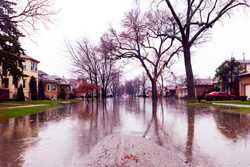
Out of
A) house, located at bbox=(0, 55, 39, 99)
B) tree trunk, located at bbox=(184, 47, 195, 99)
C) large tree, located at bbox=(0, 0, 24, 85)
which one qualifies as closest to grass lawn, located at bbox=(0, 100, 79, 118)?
large tree, located at bbox=(0, 0, 24, 85)

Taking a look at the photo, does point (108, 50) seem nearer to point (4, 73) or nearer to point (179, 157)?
point (4, 73)

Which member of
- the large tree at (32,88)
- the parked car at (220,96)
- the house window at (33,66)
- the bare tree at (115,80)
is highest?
the house window at (33,66)

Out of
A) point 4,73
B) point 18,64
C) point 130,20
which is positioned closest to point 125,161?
point 4,73

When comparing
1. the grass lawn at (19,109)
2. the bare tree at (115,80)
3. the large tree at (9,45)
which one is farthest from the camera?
the bare tree at (115,80)

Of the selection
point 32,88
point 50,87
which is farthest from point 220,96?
point 50,87

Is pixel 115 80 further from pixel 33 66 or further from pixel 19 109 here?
pixel 19 109

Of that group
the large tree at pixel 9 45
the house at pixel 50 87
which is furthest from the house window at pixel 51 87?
the large tree at pixel 9 45

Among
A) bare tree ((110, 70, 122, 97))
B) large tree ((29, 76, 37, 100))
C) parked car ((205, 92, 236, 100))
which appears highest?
bare tree ((110, 70, 122, 97))

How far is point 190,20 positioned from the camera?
3059 cm

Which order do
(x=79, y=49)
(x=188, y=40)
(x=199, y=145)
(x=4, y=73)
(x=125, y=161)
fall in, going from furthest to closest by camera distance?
(x=79, y=49) → (x=188, y=40) → (x=4, y=73) → (x=199, y=145) → (x=125, y=161)

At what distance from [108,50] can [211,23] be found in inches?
725

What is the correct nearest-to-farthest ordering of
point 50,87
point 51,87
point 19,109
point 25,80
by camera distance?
point 19,109
point 25,80
point 50,87
point 51,87

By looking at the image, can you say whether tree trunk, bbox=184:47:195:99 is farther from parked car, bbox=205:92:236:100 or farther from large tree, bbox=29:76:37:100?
large tree, bbox=29:76:37:100

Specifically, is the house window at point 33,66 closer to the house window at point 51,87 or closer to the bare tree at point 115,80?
the house window at point 51,87
